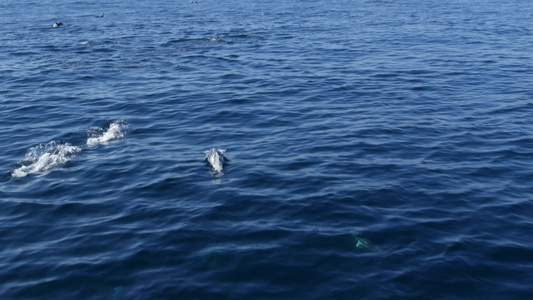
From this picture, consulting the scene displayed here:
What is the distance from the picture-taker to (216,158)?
24594 mm

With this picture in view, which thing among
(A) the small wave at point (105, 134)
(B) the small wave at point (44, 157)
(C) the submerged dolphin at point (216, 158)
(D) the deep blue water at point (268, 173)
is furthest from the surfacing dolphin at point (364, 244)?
(A) the small wave at point (105, 134)

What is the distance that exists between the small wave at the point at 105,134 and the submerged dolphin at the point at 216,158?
19.9 ft

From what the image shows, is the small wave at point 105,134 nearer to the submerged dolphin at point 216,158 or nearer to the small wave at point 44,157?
the small wave at point 44,157

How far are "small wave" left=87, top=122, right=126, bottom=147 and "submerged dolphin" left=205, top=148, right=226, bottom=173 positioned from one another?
19.9 ft

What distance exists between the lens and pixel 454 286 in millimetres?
15625

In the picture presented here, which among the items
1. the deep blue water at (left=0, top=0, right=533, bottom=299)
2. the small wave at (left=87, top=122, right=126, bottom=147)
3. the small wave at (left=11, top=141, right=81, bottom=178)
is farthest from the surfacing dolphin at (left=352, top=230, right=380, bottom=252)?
the small wave at (left=87, top=122, right=126, bottom=147)

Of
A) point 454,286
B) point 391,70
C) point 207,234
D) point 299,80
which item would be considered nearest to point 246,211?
point 207,234

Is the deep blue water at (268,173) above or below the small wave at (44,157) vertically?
below

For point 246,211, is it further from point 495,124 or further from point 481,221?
point 495,124

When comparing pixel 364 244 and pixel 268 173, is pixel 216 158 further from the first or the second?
pixel 364 244

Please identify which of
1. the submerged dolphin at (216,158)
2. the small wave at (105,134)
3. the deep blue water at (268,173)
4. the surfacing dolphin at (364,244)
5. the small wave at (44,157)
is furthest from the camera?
the small wave at (105,134)

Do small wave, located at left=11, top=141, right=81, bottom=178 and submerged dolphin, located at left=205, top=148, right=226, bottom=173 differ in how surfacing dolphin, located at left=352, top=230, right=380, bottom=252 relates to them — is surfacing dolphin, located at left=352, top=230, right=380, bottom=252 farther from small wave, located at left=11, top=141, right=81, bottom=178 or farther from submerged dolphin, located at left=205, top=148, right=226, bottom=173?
small wave, located at left=11, top=141, right=81, bottom=178

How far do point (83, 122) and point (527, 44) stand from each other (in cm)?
4341

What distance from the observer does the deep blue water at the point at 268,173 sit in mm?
16359
